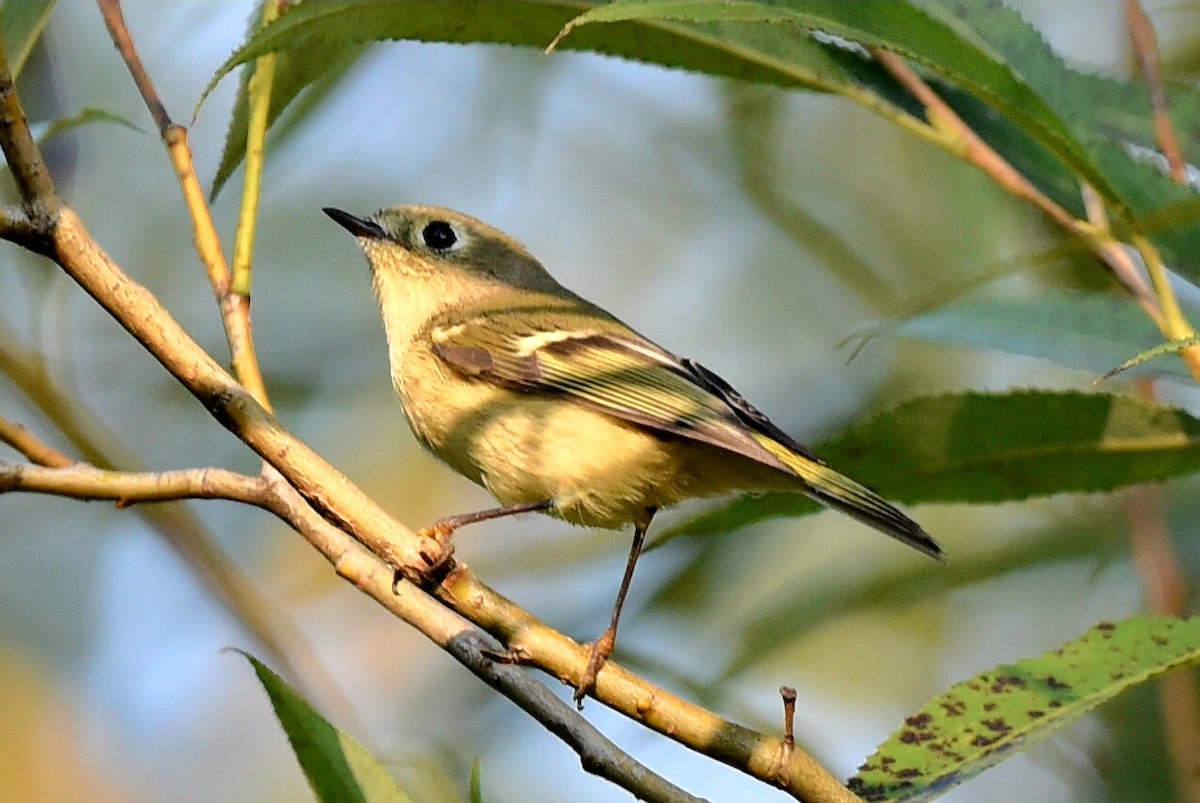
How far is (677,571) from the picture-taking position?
1.72 meters

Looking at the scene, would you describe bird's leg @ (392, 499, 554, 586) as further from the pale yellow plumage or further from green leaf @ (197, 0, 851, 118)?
green leaf @ (197, 0, 851, 118)

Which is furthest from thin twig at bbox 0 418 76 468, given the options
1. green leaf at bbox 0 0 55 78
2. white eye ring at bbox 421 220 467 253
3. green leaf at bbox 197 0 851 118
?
white eye ring at bbox 421 220 467 253

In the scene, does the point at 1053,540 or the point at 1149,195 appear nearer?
the point at 1149,195

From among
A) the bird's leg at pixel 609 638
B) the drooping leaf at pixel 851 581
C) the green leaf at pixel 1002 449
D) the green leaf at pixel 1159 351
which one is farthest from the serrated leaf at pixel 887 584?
the green leaf at pixel 1159 351

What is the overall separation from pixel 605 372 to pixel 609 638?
1.15 feet

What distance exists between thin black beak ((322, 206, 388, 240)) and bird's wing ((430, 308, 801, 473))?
0.19 meters

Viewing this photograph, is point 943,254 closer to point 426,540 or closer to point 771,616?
point 771,616

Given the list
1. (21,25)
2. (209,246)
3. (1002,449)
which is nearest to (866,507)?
(1002,449)

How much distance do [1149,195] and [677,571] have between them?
2.55 feet

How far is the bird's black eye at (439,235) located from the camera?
5.36 ft

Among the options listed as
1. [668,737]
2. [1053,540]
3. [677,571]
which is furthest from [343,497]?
[1053,540]

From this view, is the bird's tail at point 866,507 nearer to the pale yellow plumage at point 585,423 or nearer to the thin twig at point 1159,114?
the pale yellow plumage at point 585,423

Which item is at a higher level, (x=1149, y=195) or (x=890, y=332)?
(x=1149, y=195)

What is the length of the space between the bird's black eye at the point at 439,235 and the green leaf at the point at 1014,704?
927 millimetres
